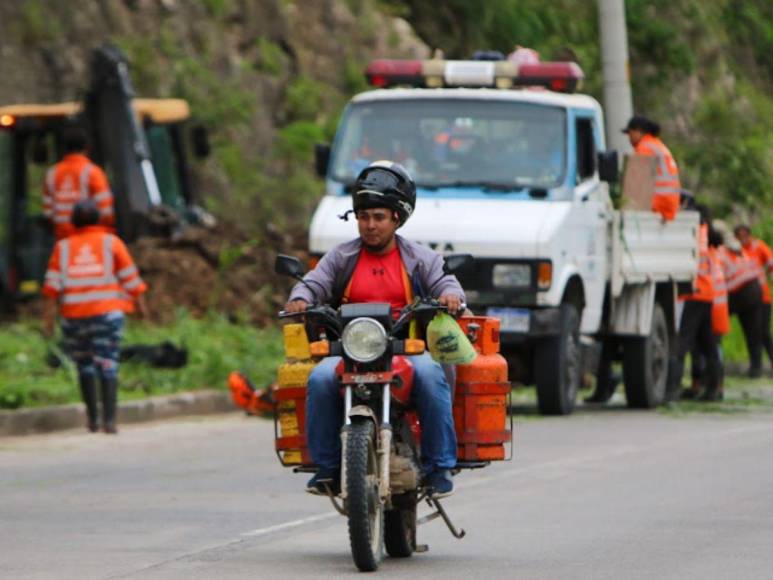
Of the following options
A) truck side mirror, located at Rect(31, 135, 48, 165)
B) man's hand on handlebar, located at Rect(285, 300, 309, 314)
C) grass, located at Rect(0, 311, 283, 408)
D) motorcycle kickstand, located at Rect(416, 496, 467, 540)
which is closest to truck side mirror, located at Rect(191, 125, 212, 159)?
truck side mirror, located at Rect(31, 135, 48, 165)

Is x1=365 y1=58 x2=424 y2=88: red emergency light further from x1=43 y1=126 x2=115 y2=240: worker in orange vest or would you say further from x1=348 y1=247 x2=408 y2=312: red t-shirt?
x1=348 y1=247 x2=408 y2=312: red t-shirt

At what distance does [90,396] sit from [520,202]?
12.5 feet

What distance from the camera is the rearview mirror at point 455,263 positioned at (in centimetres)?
952

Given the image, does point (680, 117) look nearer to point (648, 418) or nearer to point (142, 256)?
point (142, 256)

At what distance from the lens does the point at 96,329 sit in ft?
55.6

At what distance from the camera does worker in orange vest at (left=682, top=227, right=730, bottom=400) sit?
73.2 feet

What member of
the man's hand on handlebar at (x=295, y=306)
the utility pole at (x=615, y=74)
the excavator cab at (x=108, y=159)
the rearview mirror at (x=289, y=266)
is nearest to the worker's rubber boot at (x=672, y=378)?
the utility pole at (x=615, y=74)

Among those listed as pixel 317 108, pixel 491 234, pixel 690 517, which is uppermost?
pixel 317 108

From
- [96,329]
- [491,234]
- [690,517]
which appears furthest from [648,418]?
[690,517]

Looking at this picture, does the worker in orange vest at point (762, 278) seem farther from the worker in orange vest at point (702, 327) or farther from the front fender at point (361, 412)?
the front fender at point (361, 412)

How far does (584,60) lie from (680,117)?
12.5 ft

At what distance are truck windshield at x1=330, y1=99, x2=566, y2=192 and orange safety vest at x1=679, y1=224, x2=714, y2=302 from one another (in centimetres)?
334

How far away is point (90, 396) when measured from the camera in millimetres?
16844

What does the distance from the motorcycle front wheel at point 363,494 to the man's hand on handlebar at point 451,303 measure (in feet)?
1.92
